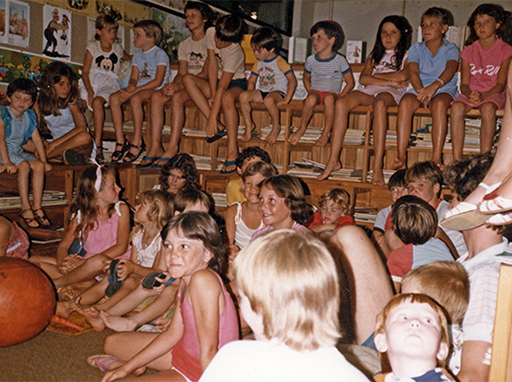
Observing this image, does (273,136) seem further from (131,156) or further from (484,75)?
(484,75)

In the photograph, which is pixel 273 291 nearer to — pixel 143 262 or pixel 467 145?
pixel 143 262

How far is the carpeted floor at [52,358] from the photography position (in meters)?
2.31

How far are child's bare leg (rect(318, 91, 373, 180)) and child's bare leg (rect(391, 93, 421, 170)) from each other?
45 centimetres

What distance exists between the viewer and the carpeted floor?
231 centimetres

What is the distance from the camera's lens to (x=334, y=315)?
3.84 feet

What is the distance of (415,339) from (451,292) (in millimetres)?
515

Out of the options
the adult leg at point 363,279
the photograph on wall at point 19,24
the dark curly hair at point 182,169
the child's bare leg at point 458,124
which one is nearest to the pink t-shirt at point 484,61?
the child's bare leg at point 458,124

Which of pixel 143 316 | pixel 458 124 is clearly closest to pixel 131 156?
pixel 143 316

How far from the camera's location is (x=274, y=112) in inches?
200

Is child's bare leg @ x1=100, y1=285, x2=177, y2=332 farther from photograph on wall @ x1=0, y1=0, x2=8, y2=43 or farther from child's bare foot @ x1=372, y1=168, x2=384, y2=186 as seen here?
photograph on wall @ x1=0, y1=0, x2=8, y2=43

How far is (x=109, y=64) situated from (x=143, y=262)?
3.36 meters

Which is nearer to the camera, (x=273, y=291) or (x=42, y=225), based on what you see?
(x=273, y=291)

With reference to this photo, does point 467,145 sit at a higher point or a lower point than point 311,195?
higher

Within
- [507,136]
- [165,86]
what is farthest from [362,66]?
[507,136]
